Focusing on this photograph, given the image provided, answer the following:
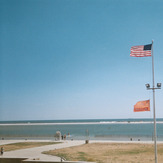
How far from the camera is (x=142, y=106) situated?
58.3 feet

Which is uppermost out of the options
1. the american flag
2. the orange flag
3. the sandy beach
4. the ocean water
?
the american flag

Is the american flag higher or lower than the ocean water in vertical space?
higher

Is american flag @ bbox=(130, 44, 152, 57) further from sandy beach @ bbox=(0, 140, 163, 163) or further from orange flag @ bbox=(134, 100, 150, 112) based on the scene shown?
sandy beach @ bbox=(0, 140, 163, 163)

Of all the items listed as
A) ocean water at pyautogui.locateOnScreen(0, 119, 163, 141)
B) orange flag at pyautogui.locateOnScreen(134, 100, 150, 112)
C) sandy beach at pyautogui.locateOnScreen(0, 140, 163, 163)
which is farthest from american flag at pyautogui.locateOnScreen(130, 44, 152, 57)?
ocean water at pyautogui.locateOnScreen(0, 119, 163, 141)

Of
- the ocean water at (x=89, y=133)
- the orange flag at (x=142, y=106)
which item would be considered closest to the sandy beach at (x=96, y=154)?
the orange flag at (x=142, y=106)

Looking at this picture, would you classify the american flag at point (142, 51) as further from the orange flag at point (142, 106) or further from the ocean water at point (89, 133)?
the ocean water at point (89, 133)

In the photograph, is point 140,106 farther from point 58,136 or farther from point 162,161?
point 58,136

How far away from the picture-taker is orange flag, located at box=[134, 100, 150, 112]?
57.5ft

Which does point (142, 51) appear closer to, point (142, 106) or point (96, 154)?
point (142, 106)

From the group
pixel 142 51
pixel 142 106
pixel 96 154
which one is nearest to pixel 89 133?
pixel 96 154

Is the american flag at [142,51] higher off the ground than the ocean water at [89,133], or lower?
higher

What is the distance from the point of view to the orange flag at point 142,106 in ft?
57.5

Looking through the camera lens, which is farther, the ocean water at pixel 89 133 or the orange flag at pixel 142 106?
the ocean water at pixel 89 133

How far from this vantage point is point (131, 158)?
71.0 feet
